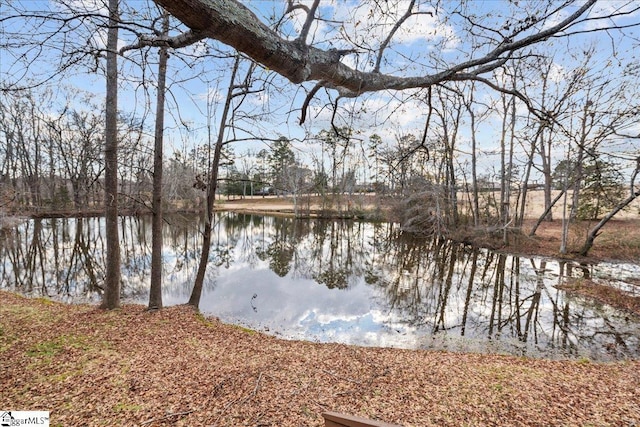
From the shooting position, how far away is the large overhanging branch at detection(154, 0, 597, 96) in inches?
45.2

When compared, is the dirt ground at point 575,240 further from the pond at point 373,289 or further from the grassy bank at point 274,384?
the grassy bank at point 274,384

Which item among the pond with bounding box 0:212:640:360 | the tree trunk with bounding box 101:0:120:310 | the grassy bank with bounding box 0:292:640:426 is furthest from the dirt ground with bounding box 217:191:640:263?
the tree trunk with bounding box 101:0:120:310

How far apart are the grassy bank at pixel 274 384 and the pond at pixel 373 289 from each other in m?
1.81

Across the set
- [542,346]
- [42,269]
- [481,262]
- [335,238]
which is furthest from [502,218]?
[42,269]

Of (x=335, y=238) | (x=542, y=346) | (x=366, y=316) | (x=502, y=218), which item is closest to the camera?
(x=542, y=346)

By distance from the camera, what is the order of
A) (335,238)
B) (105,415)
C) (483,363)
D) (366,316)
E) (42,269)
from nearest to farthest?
(105,415) < (483,363) < (366,316) < (42,269) < (335,238)

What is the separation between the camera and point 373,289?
9.50m

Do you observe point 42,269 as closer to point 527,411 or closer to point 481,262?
point 527,411

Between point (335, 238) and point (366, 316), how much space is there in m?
11.9

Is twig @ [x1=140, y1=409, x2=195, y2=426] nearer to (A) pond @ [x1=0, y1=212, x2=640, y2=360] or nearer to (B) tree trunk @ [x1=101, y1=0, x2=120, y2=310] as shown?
(A) pond @ [x1=0, y1=212, x2=640, y2=360]

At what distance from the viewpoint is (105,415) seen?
2.53 m

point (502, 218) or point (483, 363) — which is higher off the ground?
point (502, 218)

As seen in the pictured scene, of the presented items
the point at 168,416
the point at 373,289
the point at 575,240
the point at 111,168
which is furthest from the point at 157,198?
the point at 575,240

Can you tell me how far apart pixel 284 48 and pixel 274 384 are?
10.6 feet
